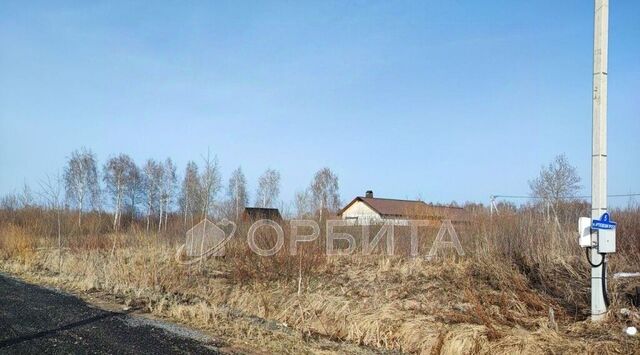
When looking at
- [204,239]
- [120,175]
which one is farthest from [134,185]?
[204,239]

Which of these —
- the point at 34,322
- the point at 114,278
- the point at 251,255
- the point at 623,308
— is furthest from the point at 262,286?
the point at 623,308

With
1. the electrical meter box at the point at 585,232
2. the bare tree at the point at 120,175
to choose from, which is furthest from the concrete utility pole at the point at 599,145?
the bare tree at the point at 120,175

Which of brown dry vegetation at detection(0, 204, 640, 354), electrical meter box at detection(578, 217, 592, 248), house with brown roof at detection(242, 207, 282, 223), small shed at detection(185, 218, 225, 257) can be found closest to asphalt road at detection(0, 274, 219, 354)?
brown dry vegetation at detection(0, 204, 640, 354)

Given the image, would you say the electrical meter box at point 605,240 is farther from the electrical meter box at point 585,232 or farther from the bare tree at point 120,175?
the bare tree at point 120,175

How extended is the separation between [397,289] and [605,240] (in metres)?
5.50

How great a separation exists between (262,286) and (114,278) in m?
4.74

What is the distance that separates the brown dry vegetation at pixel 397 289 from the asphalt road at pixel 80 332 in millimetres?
856

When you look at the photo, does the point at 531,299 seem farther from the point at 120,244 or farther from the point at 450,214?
the point at 120,244

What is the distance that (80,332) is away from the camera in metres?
8.36

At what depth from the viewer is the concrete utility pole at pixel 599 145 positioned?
7375 mm

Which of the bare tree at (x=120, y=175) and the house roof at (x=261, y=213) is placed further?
the bare tree at (x=120, y=175)

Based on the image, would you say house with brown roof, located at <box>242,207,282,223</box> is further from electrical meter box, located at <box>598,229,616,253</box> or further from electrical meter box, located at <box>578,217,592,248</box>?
electrical meter box, located at <box>598,229,616,253</box>

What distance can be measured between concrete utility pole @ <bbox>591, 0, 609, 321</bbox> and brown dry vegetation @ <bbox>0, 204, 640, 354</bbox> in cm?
41

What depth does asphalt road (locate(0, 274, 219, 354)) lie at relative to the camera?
7.30 metres
